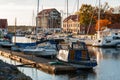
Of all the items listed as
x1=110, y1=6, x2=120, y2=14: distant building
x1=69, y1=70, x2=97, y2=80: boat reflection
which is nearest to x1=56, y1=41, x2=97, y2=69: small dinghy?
x1=69, y1=70, x2=97, y2=80: boat reflection

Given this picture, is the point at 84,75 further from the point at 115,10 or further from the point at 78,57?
the point at 115,10

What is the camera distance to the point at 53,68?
34250mm

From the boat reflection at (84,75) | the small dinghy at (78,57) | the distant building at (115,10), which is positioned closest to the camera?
the boat reflection at (84,75)

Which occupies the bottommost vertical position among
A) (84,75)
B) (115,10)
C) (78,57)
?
(84,75)

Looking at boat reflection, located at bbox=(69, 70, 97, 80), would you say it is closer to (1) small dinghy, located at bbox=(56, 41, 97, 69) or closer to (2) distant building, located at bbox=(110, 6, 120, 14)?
(1) small dinghy, located at bbox=(56, 41, 97, 69)

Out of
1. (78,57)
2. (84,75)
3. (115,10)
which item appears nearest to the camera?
(84,75)

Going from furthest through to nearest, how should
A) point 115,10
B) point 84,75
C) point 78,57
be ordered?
point 115,10
point 78,57
point 84,75

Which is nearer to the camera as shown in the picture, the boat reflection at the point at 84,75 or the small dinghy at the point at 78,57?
the boat reflection at the point at 84,75

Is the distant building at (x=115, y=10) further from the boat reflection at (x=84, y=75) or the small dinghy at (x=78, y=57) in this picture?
the boat reflection at (x=84, y=75)

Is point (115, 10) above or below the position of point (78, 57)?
above

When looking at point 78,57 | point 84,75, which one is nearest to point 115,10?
point 78,57

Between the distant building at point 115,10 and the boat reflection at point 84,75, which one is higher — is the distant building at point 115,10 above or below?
above

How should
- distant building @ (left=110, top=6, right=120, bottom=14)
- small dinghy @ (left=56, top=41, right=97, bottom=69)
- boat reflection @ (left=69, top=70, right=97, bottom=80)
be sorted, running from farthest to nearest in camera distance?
distant building @ (left=110, top=6, right=120, bottom=14), small dinghy @ (left=56, top=41, right=97, bottom=69), boat reflection @ (left=69, top=70, right=97, bottom=80)

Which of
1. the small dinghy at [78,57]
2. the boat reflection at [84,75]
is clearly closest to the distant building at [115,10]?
the small dinghy at [78,57]
